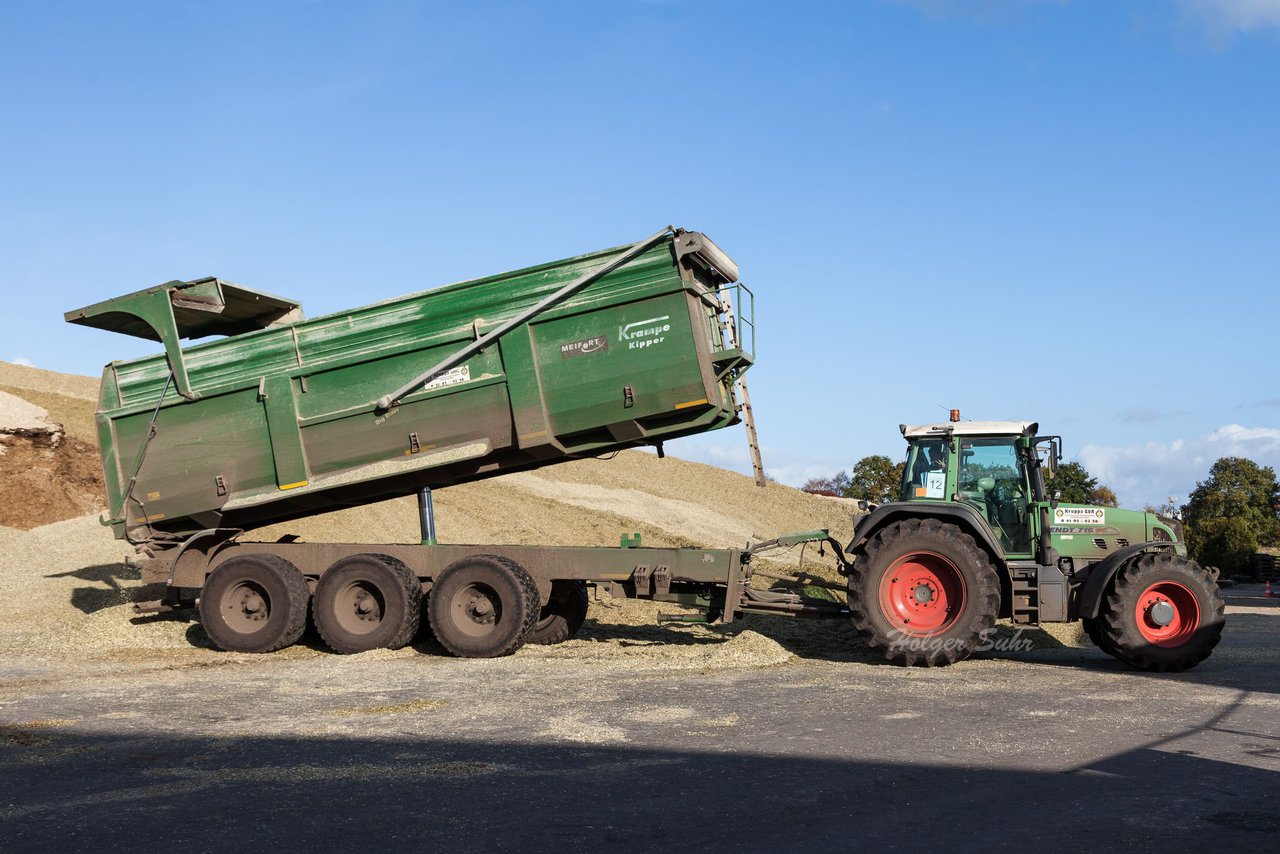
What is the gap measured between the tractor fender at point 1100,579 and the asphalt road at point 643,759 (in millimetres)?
652

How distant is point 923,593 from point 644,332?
397cm

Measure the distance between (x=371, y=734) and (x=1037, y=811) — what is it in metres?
4.63

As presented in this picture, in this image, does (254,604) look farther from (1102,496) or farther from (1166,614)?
(1102,496)

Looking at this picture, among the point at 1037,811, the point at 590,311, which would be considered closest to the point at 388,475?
the point at 590,311

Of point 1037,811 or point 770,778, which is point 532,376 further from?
point 1037,811

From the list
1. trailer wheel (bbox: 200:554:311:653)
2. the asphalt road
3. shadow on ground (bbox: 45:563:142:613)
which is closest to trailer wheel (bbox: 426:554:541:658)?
the asphalt road

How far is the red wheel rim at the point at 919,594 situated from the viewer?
1114 centimetres

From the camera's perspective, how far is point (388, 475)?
40.8 ft

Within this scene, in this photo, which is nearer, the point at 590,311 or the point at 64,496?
the point at 590,311

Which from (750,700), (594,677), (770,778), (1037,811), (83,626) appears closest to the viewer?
(1037,811)

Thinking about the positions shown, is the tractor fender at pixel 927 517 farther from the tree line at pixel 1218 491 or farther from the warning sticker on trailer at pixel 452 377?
the tree line at pixel 1218 491

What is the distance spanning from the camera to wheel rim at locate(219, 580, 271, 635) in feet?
42.0

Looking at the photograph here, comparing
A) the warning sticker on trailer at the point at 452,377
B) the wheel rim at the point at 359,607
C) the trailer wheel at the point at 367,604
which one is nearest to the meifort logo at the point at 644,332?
the warning sticker on trailer at the point at 452,377

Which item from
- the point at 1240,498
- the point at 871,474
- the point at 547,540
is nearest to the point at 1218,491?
the point at 1240,498
